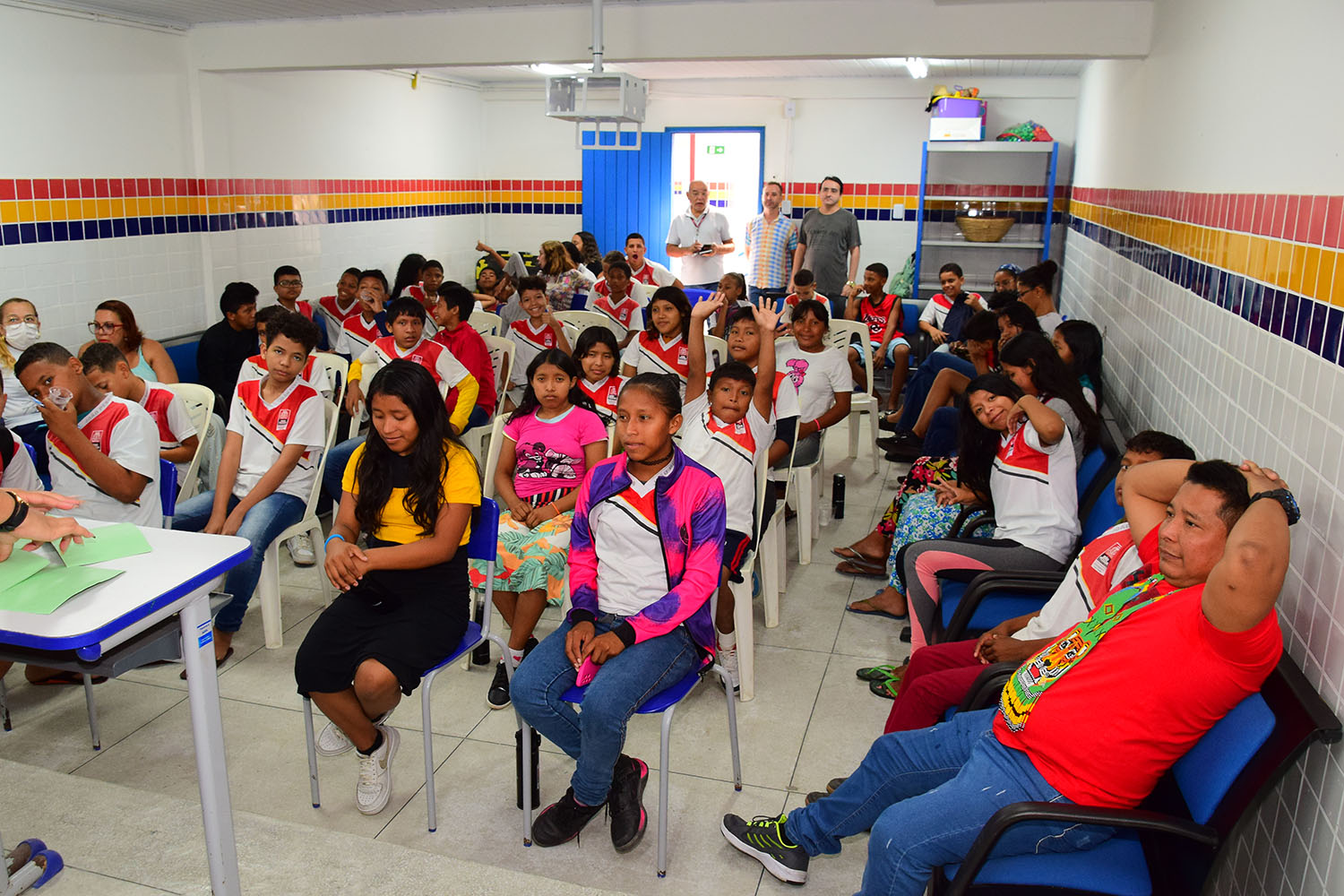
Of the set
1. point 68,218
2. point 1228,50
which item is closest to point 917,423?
point 1228,50

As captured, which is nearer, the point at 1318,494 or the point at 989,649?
the point at 1318,494

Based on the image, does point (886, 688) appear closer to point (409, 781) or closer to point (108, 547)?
point (409, 781)

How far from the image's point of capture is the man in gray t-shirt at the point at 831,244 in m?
8.13

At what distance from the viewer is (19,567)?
1.86 m

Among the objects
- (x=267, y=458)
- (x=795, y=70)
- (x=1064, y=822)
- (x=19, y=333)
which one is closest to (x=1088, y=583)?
(x=1064, y=822)

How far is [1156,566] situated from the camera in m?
2.16

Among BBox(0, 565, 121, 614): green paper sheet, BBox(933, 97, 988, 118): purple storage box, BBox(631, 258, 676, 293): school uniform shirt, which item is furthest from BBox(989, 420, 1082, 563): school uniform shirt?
BBox(933, 97, 988, 118): purple storage box

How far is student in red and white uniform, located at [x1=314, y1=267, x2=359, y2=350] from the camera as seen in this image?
254 inches

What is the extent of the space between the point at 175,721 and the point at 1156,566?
9.60 feet

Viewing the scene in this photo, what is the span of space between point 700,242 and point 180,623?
23.2 ft

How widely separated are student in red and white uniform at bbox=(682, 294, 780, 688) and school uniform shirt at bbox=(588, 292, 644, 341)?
2.65 meters

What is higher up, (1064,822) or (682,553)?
(682,553)

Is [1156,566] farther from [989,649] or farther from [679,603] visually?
[679,603]

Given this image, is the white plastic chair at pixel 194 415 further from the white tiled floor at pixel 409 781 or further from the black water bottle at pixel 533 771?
the black water bottle at pixel 533 771
